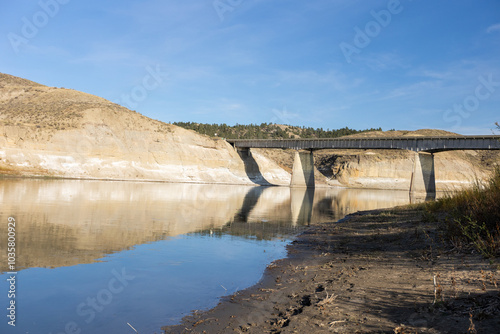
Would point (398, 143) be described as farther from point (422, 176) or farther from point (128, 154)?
point (128, 154)

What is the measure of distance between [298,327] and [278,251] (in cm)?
773

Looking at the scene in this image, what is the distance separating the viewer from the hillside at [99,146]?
67125 mm

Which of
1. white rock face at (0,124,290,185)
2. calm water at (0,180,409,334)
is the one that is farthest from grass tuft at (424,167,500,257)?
white rock face at (0,124,290,185)

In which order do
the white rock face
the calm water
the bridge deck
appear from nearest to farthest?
the calm water
the white rock face
the bridge deck

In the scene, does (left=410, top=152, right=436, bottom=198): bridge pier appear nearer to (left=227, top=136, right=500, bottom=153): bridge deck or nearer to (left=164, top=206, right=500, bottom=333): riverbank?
(left=227, top=136, right=500, bottom=153): bridge deck

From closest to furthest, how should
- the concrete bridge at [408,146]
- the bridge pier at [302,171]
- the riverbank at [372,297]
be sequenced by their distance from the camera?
the riverbank at [372,297] < the concrete bridge at [408,146] < the bridge pier at [302,171]

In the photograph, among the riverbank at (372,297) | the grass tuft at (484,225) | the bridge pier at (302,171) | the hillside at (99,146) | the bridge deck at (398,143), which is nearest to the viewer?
the riverbank at (372,297)

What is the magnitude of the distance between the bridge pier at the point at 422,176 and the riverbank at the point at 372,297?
251 ft

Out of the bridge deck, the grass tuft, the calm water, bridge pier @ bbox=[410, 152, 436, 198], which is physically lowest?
the calm water

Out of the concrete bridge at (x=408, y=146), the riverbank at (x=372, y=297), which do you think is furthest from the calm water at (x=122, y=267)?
the concrete bridge at (x=408, y=146)

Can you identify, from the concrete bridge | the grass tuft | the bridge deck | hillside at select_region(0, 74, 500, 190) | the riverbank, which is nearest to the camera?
the riverbank

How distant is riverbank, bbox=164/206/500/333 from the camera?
5594 mm

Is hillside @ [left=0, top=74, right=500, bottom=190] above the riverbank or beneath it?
above

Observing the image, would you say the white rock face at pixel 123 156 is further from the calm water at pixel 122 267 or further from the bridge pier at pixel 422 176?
the calm water at pixel 122 267
